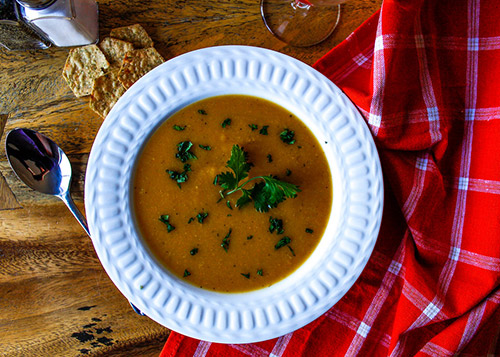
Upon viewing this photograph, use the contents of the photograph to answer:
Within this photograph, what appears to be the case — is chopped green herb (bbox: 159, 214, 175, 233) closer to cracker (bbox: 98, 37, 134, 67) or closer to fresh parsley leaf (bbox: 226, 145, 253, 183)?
fresh parsley leaf (bbox: 226, 145, 253, 183)

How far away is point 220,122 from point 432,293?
4.11 feet

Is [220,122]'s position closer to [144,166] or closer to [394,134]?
[144,166]

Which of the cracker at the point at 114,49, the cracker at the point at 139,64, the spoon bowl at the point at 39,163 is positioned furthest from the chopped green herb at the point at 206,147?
the spoon bowl at the point at 39,163

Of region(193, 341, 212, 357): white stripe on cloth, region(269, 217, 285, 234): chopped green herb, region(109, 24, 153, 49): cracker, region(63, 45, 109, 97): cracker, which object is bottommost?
region(193, 341, 212, 357): white stripe on cloth

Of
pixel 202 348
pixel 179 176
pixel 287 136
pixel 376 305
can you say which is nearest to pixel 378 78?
pixel 287 136

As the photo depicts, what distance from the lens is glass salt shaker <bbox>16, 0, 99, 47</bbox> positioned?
1616 mm

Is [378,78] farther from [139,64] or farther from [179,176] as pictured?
[139,64]

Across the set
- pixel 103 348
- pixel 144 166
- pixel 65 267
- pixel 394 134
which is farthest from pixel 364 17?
pixel 103 348

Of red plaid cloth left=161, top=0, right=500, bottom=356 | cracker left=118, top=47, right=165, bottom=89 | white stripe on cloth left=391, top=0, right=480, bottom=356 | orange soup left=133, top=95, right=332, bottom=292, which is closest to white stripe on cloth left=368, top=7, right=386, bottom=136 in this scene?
red plaid cloth left=161, top=0, right=500, bottom=356

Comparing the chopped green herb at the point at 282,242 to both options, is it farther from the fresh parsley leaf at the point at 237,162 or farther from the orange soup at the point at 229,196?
the fresh parsley leaf at the point at 237,162

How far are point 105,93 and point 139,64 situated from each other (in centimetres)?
23

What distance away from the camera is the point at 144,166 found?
5.37ft

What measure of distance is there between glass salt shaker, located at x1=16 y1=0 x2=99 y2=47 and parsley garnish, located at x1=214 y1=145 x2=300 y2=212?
952mm

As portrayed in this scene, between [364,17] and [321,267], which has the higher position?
[364,17]
